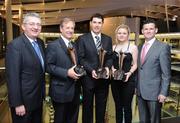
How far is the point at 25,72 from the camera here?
204cm

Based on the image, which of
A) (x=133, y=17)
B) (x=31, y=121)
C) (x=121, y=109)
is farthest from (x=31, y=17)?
(x=133, y=17)

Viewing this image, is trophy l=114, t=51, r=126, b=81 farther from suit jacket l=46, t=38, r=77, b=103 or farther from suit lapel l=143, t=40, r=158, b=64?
suit jacket l=46, t=38, r=77, b=103

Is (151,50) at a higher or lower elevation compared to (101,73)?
higher

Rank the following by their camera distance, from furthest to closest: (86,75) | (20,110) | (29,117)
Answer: (86,75)
(29,117)
(20,110)

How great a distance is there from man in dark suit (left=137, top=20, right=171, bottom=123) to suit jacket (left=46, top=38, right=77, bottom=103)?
1.99 feet

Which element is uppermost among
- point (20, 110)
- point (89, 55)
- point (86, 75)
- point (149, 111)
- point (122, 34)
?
point (122, 34)

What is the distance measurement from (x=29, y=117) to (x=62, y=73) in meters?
0.41

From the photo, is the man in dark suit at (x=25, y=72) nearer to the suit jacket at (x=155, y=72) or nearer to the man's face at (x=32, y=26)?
the man's face at (x=32, y=26)

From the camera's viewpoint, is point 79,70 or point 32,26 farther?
point 79,70

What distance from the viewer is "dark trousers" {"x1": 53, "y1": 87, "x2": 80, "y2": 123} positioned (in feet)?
7.85

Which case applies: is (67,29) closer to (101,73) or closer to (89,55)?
(89,55)

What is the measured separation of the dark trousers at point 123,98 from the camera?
263cm

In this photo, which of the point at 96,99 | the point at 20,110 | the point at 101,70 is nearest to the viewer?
the point at 20,110

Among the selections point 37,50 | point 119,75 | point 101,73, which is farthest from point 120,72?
point 37,50
